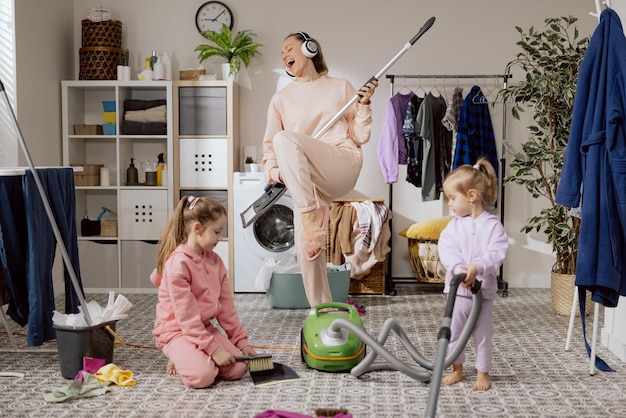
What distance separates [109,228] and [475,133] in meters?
2.61

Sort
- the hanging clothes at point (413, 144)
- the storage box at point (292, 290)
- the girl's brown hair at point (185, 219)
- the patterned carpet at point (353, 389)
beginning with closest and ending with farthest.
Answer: the patterned carpet at point (353, 389)
the girl's brown hair at point (185, 219)
the storage box at point (292, 290)
the hanging clothes at point (413, 144)

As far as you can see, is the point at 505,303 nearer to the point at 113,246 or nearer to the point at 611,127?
the point at 611,127

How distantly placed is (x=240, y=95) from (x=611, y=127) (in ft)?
10.8

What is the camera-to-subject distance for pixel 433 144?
5430 mm

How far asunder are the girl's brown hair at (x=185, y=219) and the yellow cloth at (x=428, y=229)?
238 centimetres

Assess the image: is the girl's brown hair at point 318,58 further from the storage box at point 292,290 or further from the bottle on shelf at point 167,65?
the bottle on shelf at point 167,65

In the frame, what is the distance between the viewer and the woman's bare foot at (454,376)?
121 inches

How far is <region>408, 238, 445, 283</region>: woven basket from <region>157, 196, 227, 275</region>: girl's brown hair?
2.45 m

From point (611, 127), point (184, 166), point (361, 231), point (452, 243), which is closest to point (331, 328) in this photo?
point (452, 243)

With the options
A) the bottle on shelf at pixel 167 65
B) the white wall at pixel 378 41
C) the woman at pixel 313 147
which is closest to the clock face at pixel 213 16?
the white wall at pixel 378 41

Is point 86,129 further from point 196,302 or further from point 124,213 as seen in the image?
point 196,302

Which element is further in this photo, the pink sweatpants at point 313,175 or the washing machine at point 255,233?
the washing machine at point 255,233

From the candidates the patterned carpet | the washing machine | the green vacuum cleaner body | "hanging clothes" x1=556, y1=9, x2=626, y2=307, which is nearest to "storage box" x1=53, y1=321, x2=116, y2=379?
the patterned carpet

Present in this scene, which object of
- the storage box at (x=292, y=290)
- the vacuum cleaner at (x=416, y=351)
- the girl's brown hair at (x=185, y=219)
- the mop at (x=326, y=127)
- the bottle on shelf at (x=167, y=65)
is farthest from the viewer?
the bottle on shelf at (x=167, y=65)
